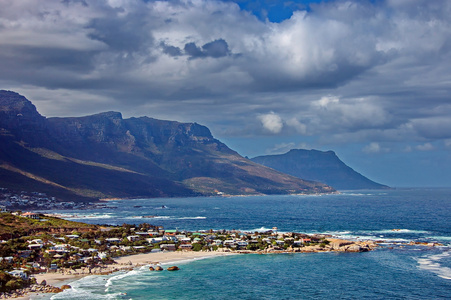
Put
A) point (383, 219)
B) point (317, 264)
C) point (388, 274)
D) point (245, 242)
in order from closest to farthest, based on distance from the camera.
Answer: point (388, 274), point (317, 264), point (245, 242), point (383, 219)

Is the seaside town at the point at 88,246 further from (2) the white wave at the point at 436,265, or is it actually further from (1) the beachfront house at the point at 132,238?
(2) the white wave at the point at 436,265

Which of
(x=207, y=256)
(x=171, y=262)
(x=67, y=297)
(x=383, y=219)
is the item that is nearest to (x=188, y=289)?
(x=67, y=297)

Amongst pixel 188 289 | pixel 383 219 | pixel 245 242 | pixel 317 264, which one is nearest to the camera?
pixel 188 289

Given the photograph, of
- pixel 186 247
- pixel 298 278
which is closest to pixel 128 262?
pixel 186 247

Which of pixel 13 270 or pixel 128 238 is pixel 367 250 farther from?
pixel 13 270

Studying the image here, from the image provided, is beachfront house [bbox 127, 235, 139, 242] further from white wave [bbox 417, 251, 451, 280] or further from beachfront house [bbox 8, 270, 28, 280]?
white wave [bbox 417, 251, 451, 280]

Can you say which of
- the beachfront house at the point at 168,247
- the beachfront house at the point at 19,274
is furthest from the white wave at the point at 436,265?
the beachfront house at the point at 19,274

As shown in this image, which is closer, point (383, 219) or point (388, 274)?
point (388, 274)

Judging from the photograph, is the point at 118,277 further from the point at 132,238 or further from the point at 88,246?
the point at 132,238
